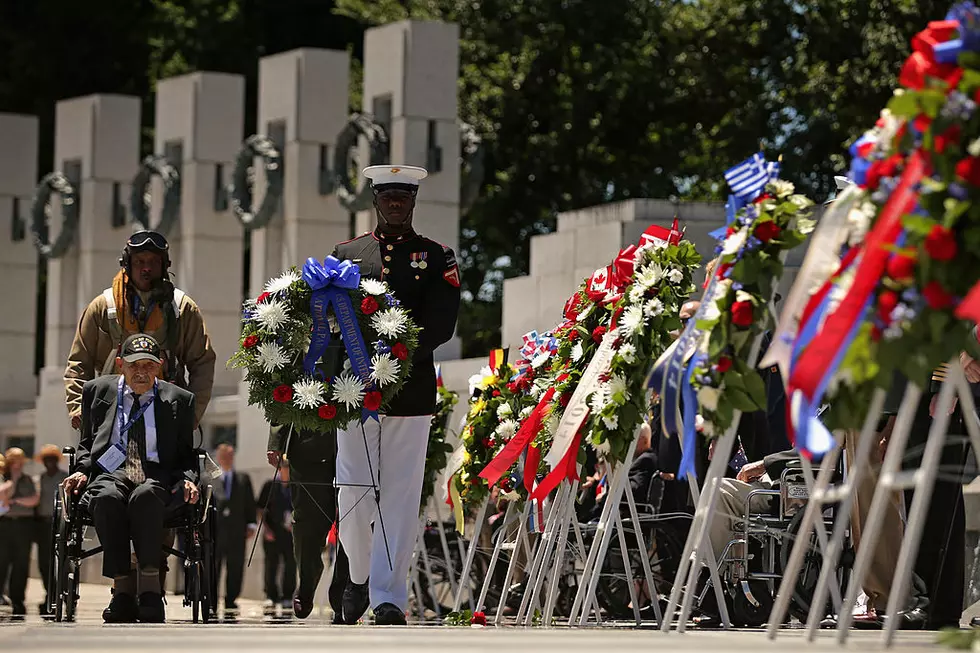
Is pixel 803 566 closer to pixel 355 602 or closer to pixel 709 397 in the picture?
pixel 355 602

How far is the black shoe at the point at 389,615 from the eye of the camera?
30.0 feet

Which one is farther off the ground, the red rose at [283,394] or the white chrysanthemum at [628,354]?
the white chrysanthemum at [628,354]

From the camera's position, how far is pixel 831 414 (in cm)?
591

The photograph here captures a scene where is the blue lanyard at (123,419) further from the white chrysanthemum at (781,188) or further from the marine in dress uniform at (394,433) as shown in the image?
the white chrysanthemum at (781,188)

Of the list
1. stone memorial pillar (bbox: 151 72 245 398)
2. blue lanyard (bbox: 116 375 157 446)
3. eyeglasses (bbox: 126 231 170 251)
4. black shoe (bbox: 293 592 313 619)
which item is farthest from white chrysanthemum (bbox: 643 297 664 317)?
stone memorial pillar (bbox: 151 72 245 398)

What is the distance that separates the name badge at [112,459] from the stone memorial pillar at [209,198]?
17.7 meters

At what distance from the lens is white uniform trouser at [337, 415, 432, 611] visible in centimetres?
955

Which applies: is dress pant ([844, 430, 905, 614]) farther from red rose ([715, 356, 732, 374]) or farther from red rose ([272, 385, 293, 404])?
red rose ([272, 385, 293, 404])

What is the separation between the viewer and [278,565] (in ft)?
68.4

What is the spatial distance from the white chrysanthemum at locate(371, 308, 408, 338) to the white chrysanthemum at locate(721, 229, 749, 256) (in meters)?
2.69

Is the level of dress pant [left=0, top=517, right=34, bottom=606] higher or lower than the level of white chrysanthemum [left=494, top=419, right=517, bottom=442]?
lower

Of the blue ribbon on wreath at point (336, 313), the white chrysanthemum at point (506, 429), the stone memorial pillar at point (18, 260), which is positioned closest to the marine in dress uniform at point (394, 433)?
the blue ribbon on wreath at point (336, 313)

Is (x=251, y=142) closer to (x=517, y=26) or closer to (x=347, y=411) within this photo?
(x=517, y=26)

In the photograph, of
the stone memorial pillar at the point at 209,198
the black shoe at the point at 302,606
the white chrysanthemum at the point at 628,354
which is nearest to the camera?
the white chrysanthemum at the point at 628,354
